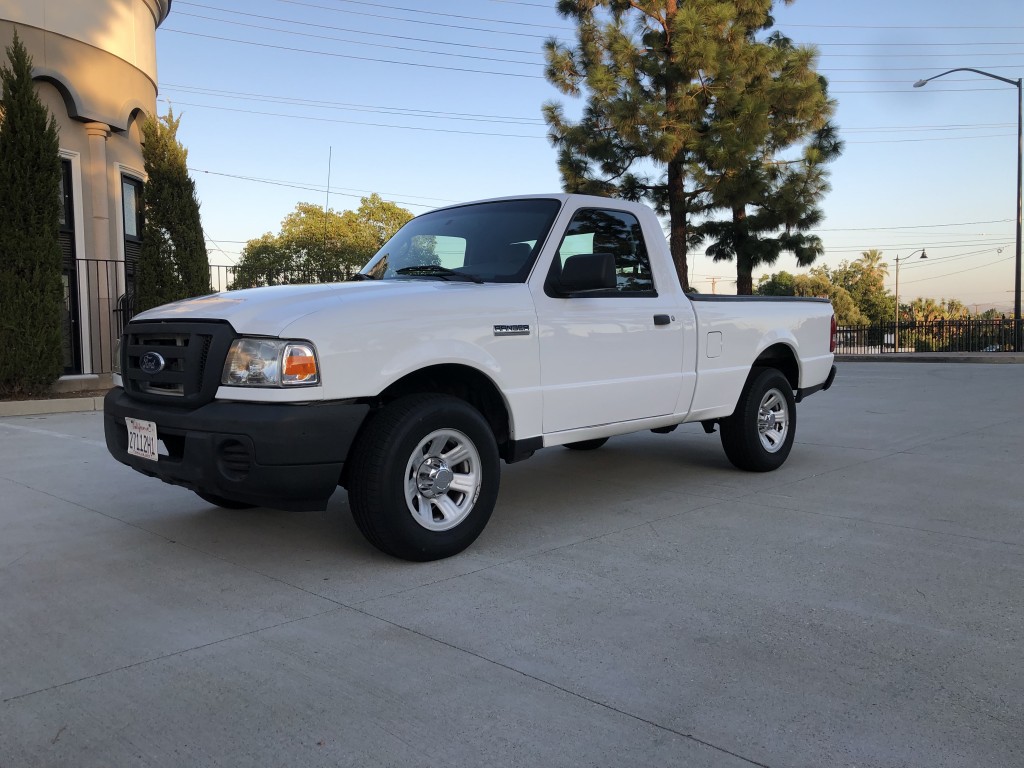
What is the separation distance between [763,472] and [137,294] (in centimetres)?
1153

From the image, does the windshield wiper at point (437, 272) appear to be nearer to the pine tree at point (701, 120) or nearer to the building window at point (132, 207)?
the building window at point (132, 207)

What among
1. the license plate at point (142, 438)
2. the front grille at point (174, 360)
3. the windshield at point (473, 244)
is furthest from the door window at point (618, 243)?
the license plate at point (142, 438)

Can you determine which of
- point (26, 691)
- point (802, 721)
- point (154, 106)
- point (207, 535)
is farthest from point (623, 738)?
point (154, 106)

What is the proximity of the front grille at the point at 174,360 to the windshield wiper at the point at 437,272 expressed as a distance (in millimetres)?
1479

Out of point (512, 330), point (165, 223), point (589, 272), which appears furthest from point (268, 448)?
point (165, 223)

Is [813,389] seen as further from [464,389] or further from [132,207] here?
[132,207]

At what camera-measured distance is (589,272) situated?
181 inches

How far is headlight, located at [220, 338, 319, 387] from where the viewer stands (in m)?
3.75

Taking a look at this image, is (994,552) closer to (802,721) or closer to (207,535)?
(802,721)

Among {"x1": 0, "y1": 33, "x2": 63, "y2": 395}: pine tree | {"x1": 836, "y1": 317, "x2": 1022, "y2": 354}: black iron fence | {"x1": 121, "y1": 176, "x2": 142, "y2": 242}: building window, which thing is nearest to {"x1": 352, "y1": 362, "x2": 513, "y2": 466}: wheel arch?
{"x1": 0, "y1": 33, "x2": 63, "y2": 395}: pine tree

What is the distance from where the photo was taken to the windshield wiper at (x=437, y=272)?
491 cm

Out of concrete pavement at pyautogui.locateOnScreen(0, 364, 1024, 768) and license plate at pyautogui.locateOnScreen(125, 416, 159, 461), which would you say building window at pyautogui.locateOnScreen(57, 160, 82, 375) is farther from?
license plate at pyautogui.locateOnScreen(125, 416, 159, 461)

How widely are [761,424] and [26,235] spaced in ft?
34.2

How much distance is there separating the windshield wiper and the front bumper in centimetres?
130
